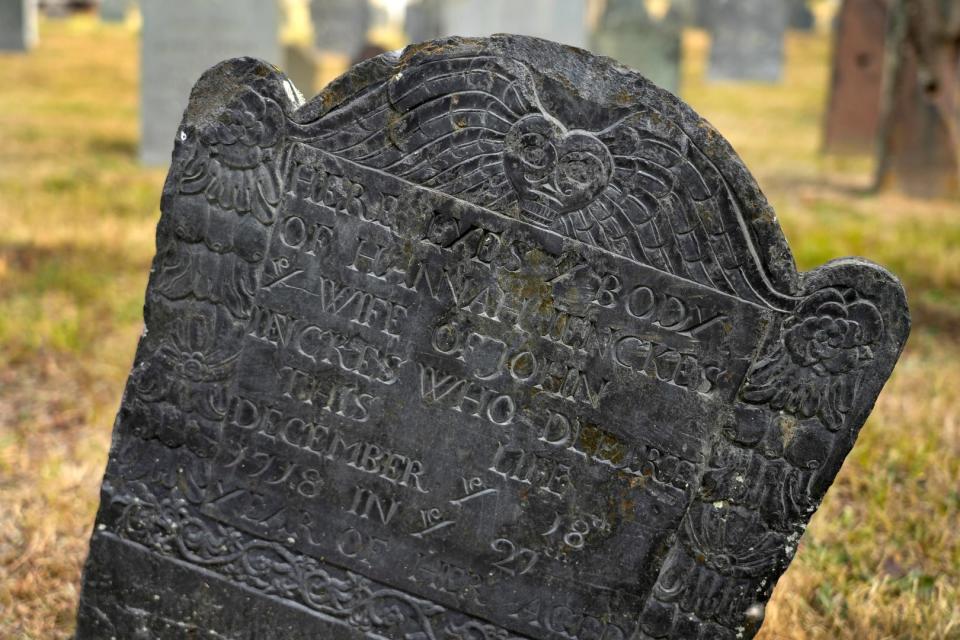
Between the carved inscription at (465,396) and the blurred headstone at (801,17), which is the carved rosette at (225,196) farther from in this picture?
the blurred headstone at (801,17)

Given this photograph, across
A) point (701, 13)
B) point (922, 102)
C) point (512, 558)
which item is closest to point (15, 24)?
point (922, 102)

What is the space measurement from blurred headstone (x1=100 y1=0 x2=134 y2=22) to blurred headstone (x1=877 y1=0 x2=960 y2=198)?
1983cm

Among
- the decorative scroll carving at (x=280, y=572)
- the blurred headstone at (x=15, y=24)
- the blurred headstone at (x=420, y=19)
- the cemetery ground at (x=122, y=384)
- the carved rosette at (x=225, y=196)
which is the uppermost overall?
the carved rosette at (x=225, y=196)

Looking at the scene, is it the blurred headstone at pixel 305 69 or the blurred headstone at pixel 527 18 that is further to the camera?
the blurred headstone at pixel 305 69

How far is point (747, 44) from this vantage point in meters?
22.1

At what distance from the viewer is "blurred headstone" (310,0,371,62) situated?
22.5 m

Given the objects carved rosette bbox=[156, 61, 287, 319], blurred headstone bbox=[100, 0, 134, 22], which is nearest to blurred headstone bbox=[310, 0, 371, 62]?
blurred headstone bbox=[100, 0, 134, 22]

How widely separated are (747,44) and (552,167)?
2082 centimetres

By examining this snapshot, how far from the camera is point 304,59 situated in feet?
45.0

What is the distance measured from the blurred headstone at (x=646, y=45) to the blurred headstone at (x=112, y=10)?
52.4 feet

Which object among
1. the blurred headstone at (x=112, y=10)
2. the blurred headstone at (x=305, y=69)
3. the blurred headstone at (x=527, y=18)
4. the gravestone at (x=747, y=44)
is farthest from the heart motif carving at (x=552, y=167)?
the blurred headstone at (x=112, y=10)

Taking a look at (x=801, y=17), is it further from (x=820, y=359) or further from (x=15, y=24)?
(x=820, y=359)

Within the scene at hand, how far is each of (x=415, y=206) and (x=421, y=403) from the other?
0.50 m

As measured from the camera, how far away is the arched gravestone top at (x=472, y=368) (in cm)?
262
